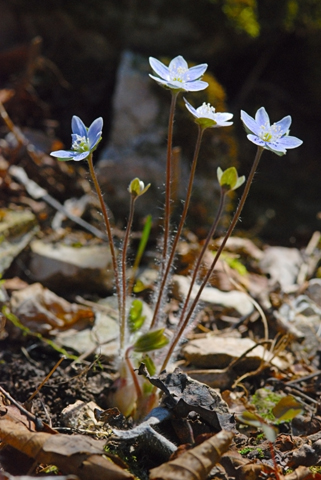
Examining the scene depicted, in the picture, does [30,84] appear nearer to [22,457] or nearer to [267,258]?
[267,258]

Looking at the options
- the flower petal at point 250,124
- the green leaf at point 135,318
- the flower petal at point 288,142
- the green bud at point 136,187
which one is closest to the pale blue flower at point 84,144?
the green bud at point 136,187

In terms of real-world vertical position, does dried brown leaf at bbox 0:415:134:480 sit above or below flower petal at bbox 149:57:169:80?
below

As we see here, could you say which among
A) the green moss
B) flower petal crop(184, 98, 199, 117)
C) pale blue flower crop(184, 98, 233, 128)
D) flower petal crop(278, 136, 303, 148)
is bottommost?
the green moss

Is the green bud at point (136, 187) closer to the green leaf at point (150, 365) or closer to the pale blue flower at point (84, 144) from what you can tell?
the pale blue flower at point (84, 144)

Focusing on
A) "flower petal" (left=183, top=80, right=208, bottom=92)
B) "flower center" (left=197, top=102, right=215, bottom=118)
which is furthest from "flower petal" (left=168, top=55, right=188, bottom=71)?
"flower center" (left=197, top=102, right=215, bottom=118)

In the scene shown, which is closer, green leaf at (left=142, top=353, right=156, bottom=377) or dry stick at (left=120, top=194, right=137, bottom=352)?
dry stick at (left=120, top=194, right=137, bottom=352)

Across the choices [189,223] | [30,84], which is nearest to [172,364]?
[189,223]

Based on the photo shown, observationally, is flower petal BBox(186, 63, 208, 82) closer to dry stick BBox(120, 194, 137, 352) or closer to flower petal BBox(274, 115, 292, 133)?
flower petal BBox(274, 115, 292, 133)
